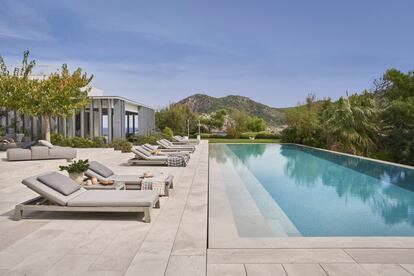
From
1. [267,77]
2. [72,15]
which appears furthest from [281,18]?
[267,77]

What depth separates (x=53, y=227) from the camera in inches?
174

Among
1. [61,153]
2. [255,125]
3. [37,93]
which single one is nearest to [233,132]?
[255,125]

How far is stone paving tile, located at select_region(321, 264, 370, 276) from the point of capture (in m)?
3.03

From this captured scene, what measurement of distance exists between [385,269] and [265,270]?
1135 millimetres

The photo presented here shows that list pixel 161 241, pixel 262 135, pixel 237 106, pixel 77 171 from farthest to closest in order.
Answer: pixel 237 106 → pixel 262 135 → pixel 77 171 → pixel 161 241

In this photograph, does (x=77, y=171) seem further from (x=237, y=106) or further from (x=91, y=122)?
(x=237, y=106)

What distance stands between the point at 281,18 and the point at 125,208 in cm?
1536

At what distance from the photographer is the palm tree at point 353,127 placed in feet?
61.7

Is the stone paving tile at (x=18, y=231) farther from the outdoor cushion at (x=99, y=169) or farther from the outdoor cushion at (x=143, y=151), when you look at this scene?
the outdoor cushion at (x=143, y=151)

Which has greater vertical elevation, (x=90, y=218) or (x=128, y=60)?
(x=128, y=60)

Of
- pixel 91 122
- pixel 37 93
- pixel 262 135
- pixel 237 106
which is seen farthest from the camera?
pixel 237 106

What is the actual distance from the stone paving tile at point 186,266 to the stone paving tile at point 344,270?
1.17 meters

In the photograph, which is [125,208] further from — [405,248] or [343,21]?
[343,21]

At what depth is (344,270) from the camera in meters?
3.11
